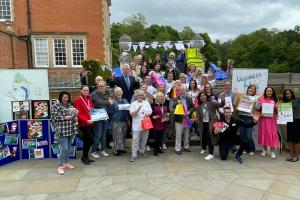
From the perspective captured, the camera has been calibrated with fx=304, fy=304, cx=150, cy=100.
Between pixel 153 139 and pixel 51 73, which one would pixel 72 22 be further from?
pixel 153 139

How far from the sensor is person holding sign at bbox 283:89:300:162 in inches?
283

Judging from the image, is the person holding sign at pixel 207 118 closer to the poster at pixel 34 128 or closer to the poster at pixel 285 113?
the poster at pixel 285 113

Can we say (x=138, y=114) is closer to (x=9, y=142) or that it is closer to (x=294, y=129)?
(x=9, y=142)

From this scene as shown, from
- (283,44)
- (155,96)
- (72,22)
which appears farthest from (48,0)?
(283,44)

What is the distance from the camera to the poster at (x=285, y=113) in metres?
7.22

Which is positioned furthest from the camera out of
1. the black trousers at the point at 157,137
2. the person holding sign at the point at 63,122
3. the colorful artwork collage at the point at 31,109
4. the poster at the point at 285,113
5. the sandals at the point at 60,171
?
the black trousers at the point at 157,137

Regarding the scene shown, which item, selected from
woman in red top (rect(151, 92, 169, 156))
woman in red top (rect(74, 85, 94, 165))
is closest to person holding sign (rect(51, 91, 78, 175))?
woman in red top (rect(74, 85, 94, 165))

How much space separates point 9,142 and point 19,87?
5.27 feet

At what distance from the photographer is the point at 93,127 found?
287 inches

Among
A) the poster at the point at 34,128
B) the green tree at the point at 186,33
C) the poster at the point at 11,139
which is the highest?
the green tree at the point at 186,33

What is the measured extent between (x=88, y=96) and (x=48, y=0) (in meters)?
19.0

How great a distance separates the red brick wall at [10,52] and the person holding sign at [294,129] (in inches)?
712

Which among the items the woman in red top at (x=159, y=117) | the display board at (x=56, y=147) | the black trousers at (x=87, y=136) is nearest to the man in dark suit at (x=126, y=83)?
the woman in red top at (x=159, y=117)

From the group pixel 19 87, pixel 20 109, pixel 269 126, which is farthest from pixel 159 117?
pixel 19 87
